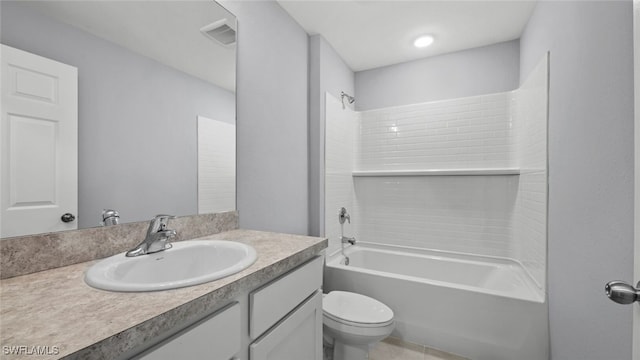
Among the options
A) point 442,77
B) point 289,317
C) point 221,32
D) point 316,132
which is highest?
point 442,77

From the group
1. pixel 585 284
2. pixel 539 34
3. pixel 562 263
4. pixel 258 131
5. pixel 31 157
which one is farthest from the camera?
pixel 539 34

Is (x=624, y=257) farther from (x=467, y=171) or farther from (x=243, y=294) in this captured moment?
(x=467, y=171)

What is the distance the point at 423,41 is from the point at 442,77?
0.44 metres

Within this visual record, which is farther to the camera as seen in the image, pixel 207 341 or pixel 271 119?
pixel 271 119

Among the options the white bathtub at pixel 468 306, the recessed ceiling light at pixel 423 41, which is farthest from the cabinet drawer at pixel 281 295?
the recessed ceiling light at pixel 423 41

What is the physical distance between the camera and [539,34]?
5.67 feet

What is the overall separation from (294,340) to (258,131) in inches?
45.3

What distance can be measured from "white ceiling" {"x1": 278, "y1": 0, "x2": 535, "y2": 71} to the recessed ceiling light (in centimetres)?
4

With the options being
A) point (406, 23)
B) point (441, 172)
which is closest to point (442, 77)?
point (406, 23)

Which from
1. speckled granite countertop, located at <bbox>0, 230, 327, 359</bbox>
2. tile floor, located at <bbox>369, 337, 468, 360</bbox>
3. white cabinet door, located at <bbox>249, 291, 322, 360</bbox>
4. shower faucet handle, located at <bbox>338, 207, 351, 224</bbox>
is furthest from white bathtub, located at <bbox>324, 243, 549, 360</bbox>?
speckled granite countertop, located at <bbox>0, 230, 327, 359</bbox>

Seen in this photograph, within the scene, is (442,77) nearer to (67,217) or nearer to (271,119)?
(271,119)

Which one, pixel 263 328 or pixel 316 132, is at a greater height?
pixel 316 132

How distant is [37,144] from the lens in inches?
29.9

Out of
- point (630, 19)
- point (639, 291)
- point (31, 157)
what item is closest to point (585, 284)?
point (639, 291)
